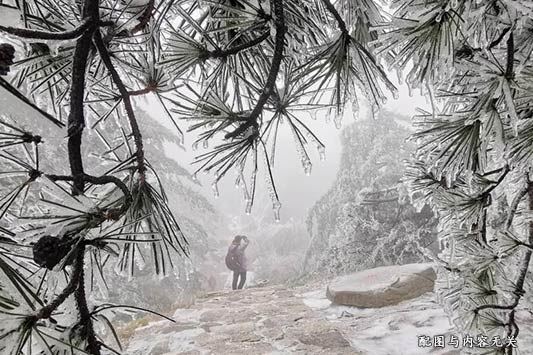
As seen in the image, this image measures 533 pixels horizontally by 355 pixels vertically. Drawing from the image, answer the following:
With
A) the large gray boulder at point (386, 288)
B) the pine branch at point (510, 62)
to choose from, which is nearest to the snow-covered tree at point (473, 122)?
the pine branch at point (510, 62)

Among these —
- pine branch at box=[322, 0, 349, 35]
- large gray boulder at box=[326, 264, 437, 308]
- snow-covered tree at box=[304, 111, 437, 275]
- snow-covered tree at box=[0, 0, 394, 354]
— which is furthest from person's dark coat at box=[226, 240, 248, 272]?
pine branch at box=[322, 0, 349, 35]

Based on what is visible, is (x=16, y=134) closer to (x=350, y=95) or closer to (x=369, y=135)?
(x=350, y=95)

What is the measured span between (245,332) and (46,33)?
15.2ft

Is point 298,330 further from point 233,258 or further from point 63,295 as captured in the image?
point 63,295

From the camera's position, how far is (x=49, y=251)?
2.04 ft

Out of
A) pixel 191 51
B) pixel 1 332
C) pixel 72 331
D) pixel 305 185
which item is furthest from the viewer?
pixel 305 185

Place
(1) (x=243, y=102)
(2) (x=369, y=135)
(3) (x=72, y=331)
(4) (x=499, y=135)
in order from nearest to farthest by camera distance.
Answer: (3) (x=72, y=331) < (4) (x=499, y=135) < (1) (x=243, y=102) < (2) (x=369, y=135)

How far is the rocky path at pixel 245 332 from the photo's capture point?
425cm

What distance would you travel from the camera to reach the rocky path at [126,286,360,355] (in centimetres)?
425

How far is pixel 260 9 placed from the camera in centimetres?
103

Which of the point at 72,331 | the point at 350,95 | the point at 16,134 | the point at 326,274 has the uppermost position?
the point at 350,95

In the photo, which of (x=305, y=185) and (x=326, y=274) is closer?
(x=326, y=274)

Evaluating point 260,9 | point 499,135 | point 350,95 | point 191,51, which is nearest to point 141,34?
point 191,51

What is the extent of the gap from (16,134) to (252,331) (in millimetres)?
4581
